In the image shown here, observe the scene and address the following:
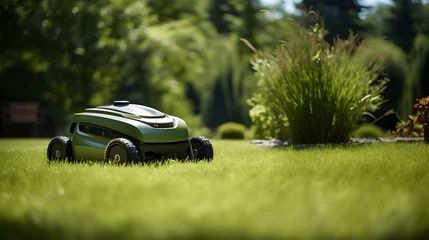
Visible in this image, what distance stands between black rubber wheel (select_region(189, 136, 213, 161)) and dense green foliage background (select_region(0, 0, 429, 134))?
8155 mm

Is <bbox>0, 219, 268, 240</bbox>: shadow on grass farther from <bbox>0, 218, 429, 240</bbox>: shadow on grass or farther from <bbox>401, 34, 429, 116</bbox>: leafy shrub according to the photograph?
<bbox>401, 34, 429, 116</bbox>: leafy shrub

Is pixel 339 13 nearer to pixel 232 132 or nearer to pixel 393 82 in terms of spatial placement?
pixel 393 82

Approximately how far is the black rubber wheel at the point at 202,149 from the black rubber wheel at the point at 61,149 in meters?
1.54

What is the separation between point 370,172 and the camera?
472cm

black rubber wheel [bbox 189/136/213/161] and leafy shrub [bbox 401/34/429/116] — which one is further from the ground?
leafy shrub [bbox 401/34/429/116]

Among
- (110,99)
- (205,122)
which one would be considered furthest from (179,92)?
(110,99)

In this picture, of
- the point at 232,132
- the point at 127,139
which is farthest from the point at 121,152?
the point at 232,132

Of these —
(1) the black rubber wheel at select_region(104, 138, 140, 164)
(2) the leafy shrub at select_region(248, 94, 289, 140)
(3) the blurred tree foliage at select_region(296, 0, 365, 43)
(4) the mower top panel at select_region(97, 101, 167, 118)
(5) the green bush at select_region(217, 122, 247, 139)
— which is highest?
(3) the blurred tree foliage at select_region(296, 0, 365, 43)

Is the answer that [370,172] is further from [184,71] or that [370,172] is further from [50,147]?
[184,71]

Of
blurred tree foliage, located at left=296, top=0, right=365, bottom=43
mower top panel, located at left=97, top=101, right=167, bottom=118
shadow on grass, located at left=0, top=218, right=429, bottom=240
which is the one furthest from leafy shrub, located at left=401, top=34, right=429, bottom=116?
shadow on grass, located at left=0, top=218, right=429, bottom=240

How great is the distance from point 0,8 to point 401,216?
55.5ft

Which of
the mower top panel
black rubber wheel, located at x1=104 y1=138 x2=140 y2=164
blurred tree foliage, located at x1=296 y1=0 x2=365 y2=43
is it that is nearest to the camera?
black rubber wheel, located at x1=104 y1=138 x2=140 y2=164

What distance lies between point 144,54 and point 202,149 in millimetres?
13839

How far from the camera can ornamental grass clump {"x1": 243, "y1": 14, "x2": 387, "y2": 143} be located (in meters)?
7.82
